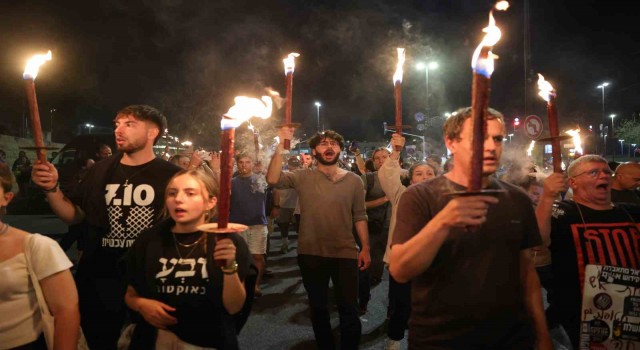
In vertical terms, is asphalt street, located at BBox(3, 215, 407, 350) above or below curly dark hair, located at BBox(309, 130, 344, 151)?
below

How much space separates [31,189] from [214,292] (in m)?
16.6

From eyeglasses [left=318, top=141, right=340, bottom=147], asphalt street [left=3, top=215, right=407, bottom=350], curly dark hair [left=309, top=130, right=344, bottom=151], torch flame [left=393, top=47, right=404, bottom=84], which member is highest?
torch flame [left=393, top=47, right=404, bottom=84]

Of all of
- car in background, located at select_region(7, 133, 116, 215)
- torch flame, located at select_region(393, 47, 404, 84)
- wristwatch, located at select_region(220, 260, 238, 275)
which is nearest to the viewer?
wristwatch, located at select_region(220, 260, 238, 275)

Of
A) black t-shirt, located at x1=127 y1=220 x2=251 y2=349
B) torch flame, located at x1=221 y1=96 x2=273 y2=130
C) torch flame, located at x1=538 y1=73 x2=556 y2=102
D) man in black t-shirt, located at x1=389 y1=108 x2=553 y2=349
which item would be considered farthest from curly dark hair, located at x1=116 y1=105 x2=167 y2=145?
torch flame, located at x1=538 y1=73 x2=556 y2=102

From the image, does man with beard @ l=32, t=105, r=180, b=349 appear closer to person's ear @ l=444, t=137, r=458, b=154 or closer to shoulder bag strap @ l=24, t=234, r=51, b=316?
shoulder bag strap @ l=24, t=234, r=51, b=316

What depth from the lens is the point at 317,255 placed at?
447cm

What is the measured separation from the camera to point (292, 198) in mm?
9875

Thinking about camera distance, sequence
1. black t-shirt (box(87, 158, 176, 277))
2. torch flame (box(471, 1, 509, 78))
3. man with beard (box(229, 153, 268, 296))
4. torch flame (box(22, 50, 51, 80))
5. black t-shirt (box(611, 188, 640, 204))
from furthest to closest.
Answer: man with beard (box(229, 153, 268, 296)) < black t-shirt (box(611, 188, 640, 204)) < black t-shirt (box(87, 158, 176, 277)) < torch flame (box(22, 50, 51, 80)) < torch flame (box(471, 1, 509, 78))

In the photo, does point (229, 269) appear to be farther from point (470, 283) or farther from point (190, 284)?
point (470, 283)

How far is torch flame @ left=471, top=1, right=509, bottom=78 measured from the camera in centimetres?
155

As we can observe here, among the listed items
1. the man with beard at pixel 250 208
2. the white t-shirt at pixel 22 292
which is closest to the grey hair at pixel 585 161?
the white t-shirt at pixel 22 292

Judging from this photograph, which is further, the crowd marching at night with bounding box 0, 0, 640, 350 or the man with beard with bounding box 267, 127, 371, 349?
the man with beard with bounding box 267, 127, 371, 349

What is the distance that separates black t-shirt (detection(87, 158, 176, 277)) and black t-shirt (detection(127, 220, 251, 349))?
2.67 feet

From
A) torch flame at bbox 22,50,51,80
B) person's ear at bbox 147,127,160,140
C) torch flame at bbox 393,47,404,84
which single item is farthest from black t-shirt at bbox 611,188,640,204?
torch flame at bbox 22,50,51,80
